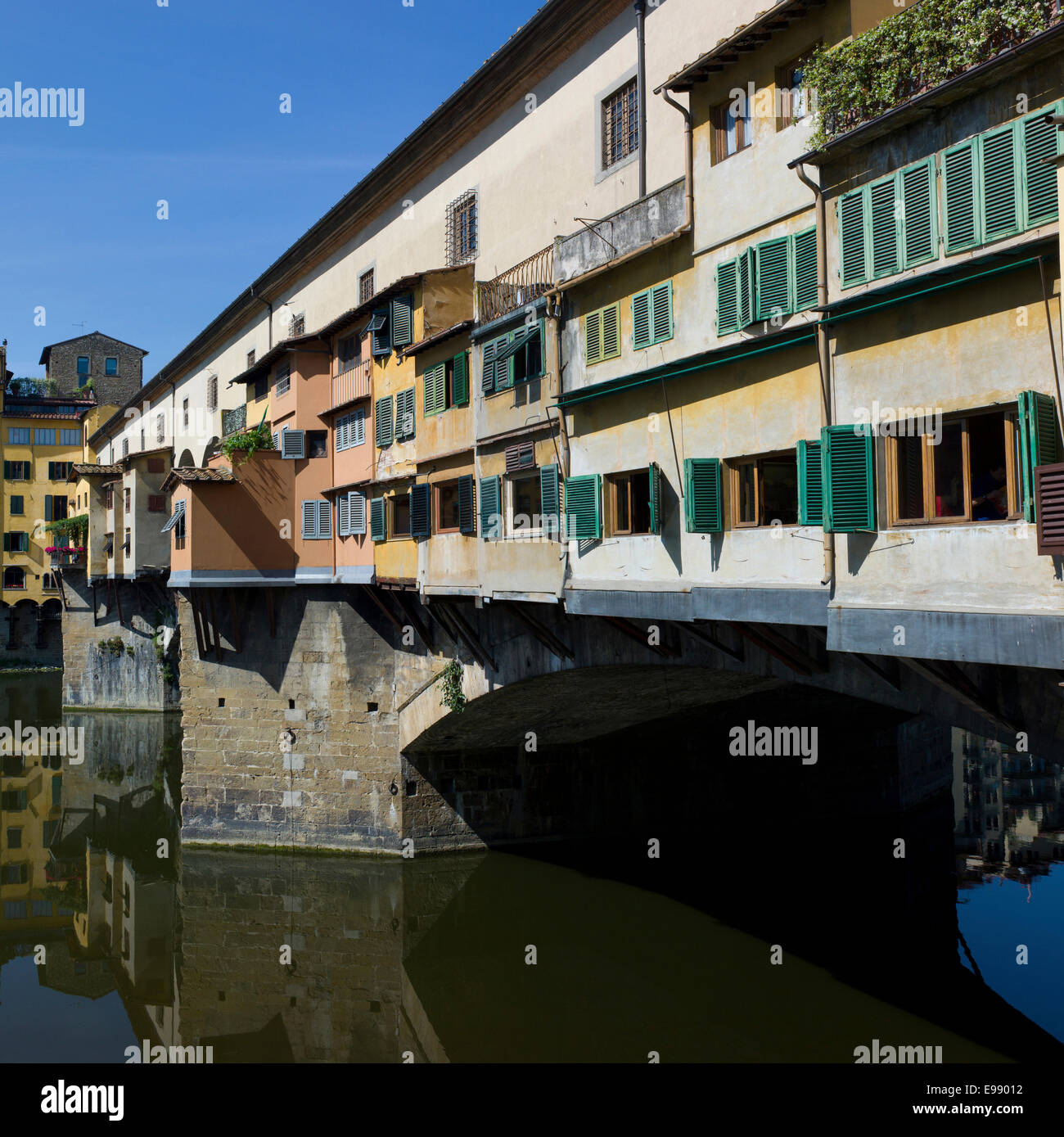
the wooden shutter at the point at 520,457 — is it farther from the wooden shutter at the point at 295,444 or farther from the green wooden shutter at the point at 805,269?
the wooden shutter at the point at 295,444

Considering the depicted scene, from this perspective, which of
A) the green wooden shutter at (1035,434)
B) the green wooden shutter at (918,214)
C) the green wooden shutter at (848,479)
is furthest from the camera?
the green wooden shutter at (848,479)

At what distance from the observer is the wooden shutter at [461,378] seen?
68.4 feet

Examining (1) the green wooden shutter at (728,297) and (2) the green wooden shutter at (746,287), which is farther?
(1) the green wooden shutter at (728,297)

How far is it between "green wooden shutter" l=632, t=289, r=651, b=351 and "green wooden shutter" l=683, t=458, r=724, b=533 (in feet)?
7.78

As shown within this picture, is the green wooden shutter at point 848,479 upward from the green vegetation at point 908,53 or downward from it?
downward

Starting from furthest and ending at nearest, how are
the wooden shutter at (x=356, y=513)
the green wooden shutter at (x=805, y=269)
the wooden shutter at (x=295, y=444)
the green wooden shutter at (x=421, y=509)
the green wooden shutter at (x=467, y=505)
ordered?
the wooden shutter at (x=295, y=444), the wooden shutter at (x=356, y=513), the green wooden shutter at (x=421, y=509), the green wooden shutter at (x=467, y=505), the green wooden shutter at (x=805, y=269)

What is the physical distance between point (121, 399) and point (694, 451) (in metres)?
76.6

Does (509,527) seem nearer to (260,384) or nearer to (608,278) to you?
(608,278)

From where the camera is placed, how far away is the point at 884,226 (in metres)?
11.0

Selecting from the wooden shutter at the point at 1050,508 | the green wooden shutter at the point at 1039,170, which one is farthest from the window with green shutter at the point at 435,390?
the wooden shutter at the point at 1050,508

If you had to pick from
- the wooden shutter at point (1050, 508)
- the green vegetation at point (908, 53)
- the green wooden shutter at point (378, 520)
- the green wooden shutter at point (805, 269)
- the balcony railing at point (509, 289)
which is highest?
the balcony railing at point (509, 289)

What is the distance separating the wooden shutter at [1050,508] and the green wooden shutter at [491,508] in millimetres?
11396
